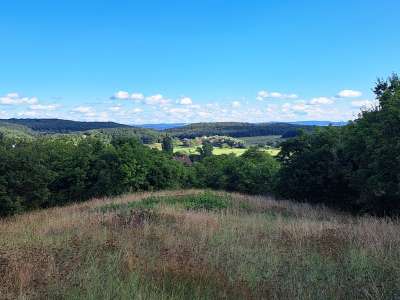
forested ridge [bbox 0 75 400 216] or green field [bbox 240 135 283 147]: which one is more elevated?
forested ridge [bbox 0 75 400 216]

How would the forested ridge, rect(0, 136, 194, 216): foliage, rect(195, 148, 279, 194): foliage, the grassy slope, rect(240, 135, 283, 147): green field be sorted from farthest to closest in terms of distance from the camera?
rect(240, 135, 283, 147): green field → rect(195, 148, 279, 194): foliage → rect(0, 136, 194, 216): foliage → the forested ridge → the grassy slope

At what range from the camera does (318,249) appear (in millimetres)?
6980

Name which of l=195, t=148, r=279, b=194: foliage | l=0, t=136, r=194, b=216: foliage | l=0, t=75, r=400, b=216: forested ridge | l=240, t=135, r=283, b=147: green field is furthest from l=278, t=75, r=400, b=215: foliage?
l=240, t=135, r=283, b=147: green field

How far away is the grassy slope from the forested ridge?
973cm

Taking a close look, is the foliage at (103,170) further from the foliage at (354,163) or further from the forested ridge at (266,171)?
the foliage at (354,163)

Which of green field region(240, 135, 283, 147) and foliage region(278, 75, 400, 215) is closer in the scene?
foliage region(278, 75, 400, 215)

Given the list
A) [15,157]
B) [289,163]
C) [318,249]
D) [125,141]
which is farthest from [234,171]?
[318,249]

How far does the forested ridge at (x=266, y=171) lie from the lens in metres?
17.4

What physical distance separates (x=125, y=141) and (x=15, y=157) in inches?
491

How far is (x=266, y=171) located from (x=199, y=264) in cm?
3439

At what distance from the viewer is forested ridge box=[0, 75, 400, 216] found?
1744 centimetres

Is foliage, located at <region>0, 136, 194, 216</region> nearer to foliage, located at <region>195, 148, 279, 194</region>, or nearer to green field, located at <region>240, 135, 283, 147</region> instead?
foliage, located at <region>195, 148, 279, 194</region>

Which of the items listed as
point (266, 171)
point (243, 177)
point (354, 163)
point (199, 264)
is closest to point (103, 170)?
point (243, 177)

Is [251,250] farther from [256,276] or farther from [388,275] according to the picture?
[388,275]
